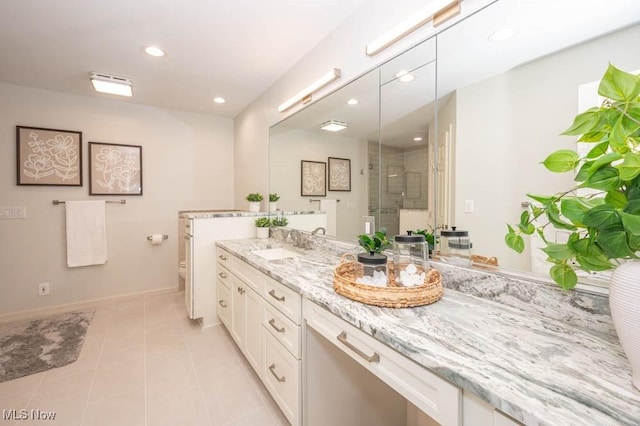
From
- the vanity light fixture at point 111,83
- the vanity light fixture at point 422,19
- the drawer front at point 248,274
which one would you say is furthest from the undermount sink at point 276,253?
the vanity light fixture at point 111,83

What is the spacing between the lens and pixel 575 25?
87cm

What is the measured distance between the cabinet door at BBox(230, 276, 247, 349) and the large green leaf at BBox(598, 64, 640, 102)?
1.91m

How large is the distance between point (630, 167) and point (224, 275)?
2416 mm

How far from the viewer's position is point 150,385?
180 cm

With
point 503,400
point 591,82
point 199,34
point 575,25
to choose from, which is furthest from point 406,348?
point 199,34

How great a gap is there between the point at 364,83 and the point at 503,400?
1.67 metres

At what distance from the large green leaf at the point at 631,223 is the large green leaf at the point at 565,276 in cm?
34

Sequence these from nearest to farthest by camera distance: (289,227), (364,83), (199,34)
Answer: (364,83), (199,34), (289,227)

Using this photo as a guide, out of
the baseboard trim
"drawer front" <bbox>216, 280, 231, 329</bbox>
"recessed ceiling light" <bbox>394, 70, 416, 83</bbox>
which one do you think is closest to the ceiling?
"recessed ceiling light" <bbox>394, 70, 416, 83</bbox>

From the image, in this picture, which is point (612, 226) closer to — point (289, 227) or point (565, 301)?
point (565, 301)

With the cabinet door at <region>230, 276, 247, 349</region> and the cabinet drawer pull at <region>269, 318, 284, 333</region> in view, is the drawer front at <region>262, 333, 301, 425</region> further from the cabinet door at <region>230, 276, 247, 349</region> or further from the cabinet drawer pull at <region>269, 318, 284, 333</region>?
the cabinet door at <region>230, 276, 247, 349</region>

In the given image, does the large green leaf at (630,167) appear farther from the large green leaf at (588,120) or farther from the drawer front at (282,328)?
the drawer front at (282,328)

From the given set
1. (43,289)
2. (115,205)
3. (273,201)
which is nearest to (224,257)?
(273,201)

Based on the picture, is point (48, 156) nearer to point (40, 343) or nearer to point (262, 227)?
point (40, 343)
